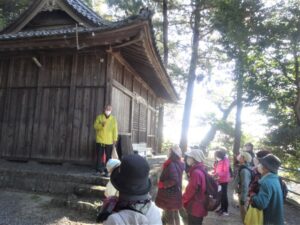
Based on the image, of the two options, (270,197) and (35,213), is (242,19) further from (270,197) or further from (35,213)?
(35,213)

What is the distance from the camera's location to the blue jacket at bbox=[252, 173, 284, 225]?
11.0ft

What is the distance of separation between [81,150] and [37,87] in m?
2.40

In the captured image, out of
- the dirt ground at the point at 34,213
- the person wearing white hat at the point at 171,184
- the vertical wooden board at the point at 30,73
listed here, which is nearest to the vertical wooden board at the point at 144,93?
the vertical wooden board at the point at 30,73

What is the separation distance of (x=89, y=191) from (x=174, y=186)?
2.20m

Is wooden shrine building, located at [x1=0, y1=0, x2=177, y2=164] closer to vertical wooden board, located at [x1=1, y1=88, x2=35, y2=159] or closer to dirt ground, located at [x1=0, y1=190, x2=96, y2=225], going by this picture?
vertical wooden board, located at [x1=1, y1=88, x2=35, y2=159]

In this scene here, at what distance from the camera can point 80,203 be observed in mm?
5441

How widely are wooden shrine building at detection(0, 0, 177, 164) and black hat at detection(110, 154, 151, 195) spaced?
533 centimetres

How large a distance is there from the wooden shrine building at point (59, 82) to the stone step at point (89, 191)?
155cm

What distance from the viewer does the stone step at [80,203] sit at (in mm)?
5309

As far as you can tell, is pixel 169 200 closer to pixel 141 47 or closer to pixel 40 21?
pixel 141 47

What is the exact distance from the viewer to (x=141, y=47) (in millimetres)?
7430

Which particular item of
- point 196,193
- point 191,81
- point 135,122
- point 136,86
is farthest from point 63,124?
point 191,81

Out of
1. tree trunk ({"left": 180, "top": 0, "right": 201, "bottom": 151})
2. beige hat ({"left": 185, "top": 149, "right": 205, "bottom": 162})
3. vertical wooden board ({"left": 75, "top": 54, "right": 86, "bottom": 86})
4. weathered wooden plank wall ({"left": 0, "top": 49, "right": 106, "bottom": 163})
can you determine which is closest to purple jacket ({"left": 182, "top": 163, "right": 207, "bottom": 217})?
beige hat ({"left": 185, "top": 149, "right": 205, "bottom": 162})

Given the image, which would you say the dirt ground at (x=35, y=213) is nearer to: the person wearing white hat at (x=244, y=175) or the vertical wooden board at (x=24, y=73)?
the person wearing white hat at (x=244, y=175)
